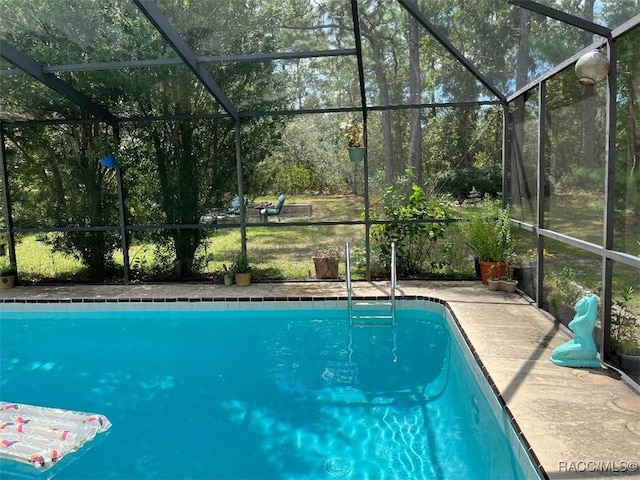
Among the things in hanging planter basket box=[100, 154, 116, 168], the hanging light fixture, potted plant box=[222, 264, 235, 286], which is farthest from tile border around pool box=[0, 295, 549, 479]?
the hanging light fixture

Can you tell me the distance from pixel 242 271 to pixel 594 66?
486 cm

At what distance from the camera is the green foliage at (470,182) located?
677 centimetres

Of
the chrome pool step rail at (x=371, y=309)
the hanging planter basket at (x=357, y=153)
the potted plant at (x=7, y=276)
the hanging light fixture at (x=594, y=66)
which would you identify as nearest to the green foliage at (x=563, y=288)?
the chrome pool step rail at (x=371, y=309)

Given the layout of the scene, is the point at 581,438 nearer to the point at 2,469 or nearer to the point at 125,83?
the point at 2,469

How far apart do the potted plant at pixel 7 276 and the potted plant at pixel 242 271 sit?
132 inches

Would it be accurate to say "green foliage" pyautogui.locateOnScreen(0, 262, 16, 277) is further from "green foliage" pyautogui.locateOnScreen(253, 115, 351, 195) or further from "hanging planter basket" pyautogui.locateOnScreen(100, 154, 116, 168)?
"green foliage" pyautogui.locateOnScreen(253, 115, 351, 195)

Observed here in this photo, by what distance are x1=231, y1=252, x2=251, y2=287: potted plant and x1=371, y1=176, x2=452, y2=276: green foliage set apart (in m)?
1.82

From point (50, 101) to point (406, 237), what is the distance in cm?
516

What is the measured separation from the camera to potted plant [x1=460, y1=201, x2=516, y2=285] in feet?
19.8

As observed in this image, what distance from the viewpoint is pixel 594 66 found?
10.9ft

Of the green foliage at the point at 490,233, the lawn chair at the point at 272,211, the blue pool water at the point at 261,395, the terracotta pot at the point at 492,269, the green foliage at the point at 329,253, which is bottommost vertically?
the blue pool water at the point at 261,395

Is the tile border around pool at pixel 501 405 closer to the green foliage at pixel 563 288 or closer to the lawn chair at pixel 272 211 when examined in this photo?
the green foliage at pixel 563 288

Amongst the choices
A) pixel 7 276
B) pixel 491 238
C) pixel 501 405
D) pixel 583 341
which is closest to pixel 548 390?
pixel 501 405

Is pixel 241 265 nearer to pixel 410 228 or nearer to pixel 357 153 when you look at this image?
pixel 357 153
